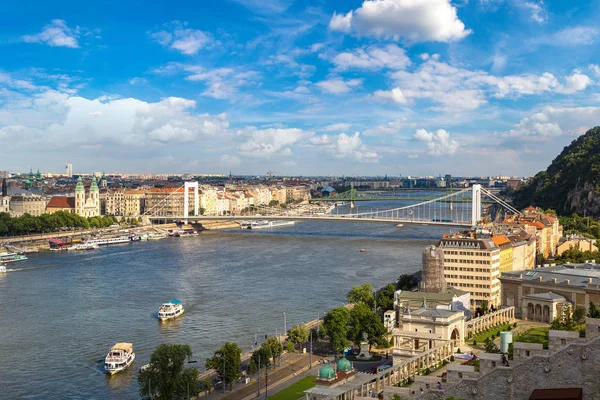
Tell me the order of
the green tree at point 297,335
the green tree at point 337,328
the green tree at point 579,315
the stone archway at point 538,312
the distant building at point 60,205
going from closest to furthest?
the green tree at point 337,328 → the green tree at point 297,335 → the green tree at point 579,315 → the stone archway at point 538,312 → the distant building at point 60,205

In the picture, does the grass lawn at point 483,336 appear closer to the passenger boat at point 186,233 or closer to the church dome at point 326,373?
the church dome at point 326,373

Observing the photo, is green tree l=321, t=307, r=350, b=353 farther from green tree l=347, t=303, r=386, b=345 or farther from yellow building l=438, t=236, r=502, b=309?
yellow building l=438, t=236, r=502, b=309

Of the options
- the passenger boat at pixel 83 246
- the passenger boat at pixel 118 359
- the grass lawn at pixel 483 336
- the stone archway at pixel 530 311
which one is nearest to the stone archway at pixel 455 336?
the grass lawn at pixel 483 336

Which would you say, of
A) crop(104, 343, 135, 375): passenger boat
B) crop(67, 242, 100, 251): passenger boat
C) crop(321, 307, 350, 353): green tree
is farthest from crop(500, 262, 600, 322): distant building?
crop(67, 242, 100, 251): passenger boat

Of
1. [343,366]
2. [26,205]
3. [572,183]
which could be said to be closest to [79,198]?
[26,205]

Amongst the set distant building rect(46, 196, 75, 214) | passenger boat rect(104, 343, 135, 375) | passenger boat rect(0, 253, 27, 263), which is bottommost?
passenger boat rect(104, 343, 135, 375)

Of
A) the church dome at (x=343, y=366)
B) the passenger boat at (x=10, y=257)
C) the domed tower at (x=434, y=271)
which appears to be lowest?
the passenger boat at (x=10, y=257)

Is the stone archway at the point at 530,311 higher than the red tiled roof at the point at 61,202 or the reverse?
the reverse
